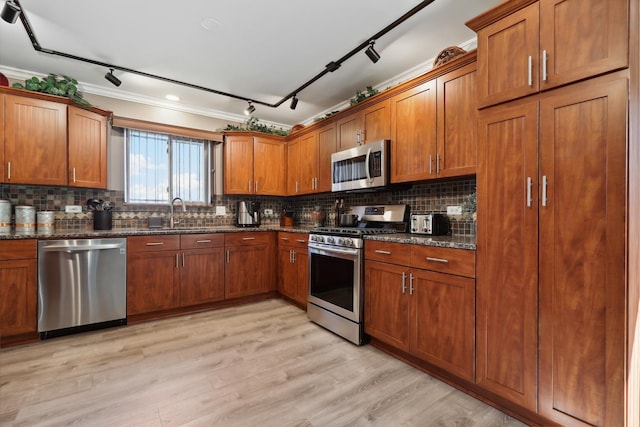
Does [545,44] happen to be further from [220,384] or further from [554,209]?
[220,384]

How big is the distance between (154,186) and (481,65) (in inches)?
150

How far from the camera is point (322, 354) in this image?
241cm

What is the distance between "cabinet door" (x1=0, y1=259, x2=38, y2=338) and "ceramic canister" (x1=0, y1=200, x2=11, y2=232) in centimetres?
57

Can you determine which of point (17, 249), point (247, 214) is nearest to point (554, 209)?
point (247, 214)

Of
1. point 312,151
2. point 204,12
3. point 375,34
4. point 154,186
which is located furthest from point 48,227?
point 375,34

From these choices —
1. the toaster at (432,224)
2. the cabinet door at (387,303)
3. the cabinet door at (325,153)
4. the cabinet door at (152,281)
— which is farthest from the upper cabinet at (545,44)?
the cabinet door at (152,281)

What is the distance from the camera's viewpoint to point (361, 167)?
3.10 m

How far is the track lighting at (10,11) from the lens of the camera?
1.91 metres

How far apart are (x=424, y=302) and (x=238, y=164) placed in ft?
10.3

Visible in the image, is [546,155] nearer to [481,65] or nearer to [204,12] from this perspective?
[481,65]

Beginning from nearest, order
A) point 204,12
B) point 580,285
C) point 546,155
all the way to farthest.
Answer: point 580,285 < point 546,155 < point 204,12

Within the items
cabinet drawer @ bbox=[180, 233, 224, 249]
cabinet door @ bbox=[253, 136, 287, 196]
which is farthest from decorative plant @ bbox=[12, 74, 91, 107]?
cabinet door @ bbox=[253, 136, 287, 196]

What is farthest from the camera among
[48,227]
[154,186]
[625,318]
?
[154,186]

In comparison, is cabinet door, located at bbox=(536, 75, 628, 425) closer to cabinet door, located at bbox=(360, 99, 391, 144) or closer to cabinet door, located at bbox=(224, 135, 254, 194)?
cabinet door, located at bbox=(360, 99, 391, 144)
